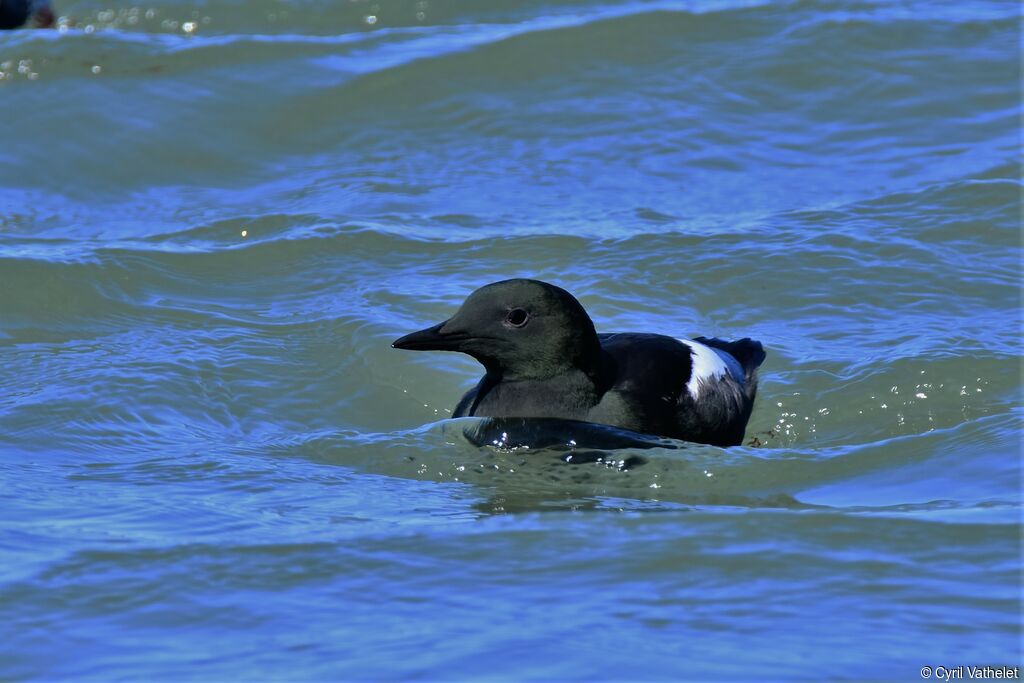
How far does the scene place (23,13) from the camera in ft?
46.9

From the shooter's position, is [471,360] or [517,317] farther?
[471,360]

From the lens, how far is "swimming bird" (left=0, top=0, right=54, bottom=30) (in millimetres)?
→ 14102

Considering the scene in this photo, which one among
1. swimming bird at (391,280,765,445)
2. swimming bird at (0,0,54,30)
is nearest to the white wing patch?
swimming bird at (391,280,765,445)

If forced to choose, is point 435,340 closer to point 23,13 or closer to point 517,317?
point 517,317

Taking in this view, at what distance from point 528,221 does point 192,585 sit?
5.14m

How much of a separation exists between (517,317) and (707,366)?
3.20 ft

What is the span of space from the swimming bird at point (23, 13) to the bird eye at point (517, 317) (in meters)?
9.28

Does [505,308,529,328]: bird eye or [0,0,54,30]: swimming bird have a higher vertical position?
[0,0,54,30]: swimming bird

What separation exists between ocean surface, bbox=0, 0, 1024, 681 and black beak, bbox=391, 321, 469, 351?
38 centimetres

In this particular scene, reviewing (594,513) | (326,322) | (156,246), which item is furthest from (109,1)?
(594,513)

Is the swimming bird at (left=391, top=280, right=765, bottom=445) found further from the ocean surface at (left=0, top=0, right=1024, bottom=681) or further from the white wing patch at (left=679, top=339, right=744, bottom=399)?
the ocean surface at (left=0, top=0, right=1024, bottom=681)

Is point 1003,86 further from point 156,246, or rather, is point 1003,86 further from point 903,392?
point 156,246

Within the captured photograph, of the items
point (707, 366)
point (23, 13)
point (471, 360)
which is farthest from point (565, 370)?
point (23, 13)

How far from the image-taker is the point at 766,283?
8.41 m
